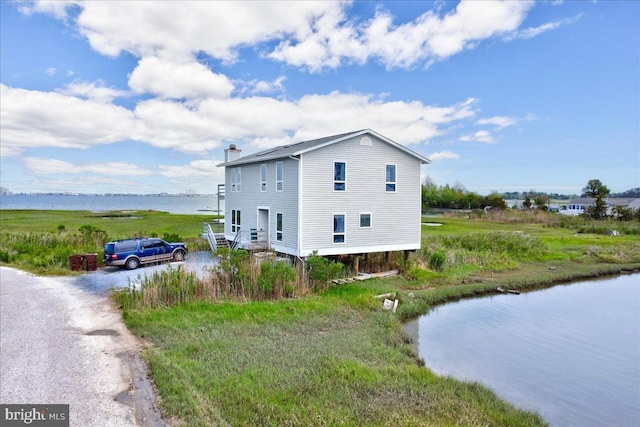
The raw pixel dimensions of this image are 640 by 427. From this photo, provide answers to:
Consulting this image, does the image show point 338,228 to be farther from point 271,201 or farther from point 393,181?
point 271,201

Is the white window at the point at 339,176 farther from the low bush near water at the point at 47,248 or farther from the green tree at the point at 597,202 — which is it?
the green tree at the point at 597,202

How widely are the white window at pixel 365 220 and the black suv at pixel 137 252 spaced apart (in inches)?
447

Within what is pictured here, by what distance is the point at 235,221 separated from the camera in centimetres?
2702

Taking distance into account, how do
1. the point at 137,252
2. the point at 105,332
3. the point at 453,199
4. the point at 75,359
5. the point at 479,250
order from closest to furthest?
1. the point at 75,359
2. the point at 105,332
3. the point at 137,252
4. the point at 479,250
5. the point at 453,199

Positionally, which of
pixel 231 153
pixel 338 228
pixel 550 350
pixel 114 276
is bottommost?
pixel 550 350

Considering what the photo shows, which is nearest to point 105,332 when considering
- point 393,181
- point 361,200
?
point 361,200

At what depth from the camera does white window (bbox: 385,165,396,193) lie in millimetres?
21438

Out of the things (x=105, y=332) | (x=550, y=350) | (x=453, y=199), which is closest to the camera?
(x=105, y=332)

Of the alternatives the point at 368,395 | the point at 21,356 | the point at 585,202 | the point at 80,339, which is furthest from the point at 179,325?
the point at 585,202

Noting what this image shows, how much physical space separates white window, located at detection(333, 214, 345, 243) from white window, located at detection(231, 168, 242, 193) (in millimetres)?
8928

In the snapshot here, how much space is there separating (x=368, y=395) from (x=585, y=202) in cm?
9441

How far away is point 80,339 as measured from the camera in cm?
1063

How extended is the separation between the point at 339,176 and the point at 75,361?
13.8 metres

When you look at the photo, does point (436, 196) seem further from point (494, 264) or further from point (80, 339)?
point (80, 339)
